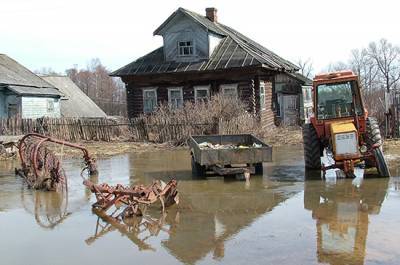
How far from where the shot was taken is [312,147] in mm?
13344

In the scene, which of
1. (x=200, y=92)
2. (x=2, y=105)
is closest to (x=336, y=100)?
(x=200, y=92)

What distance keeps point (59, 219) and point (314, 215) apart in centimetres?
444

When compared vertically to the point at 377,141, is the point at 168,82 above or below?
above

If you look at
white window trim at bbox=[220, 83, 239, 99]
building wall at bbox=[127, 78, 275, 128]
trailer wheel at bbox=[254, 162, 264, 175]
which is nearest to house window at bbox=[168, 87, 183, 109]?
building wall at bbox=[127, 78, 275, 128]

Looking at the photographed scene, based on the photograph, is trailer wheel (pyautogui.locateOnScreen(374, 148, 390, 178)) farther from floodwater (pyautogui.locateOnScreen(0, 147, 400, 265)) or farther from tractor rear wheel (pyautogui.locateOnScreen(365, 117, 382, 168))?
floodwater (pyautogui.locateOnScreen(0, 147, 400, 265))

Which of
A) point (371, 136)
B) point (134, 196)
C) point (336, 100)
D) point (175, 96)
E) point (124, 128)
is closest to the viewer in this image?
point (134, 196)

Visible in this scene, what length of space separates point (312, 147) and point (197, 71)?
15.1 m

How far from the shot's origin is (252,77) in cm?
2738

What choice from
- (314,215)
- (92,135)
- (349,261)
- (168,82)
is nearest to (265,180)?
(314,215)

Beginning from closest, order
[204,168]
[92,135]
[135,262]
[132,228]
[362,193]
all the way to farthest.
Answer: [135,262] → [132,228] → [362,193] → [204,168] → [92,135]

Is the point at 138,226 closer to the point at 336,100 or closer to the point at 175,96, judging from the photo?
the point at 336,100

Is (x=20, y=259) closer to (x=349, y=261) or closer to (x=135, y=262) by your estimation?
(x=135, y=262)

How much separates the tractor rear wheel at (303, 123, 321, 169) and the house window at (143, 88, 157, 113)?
17.2 m

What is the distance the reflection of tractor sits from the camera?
38.3 feet
